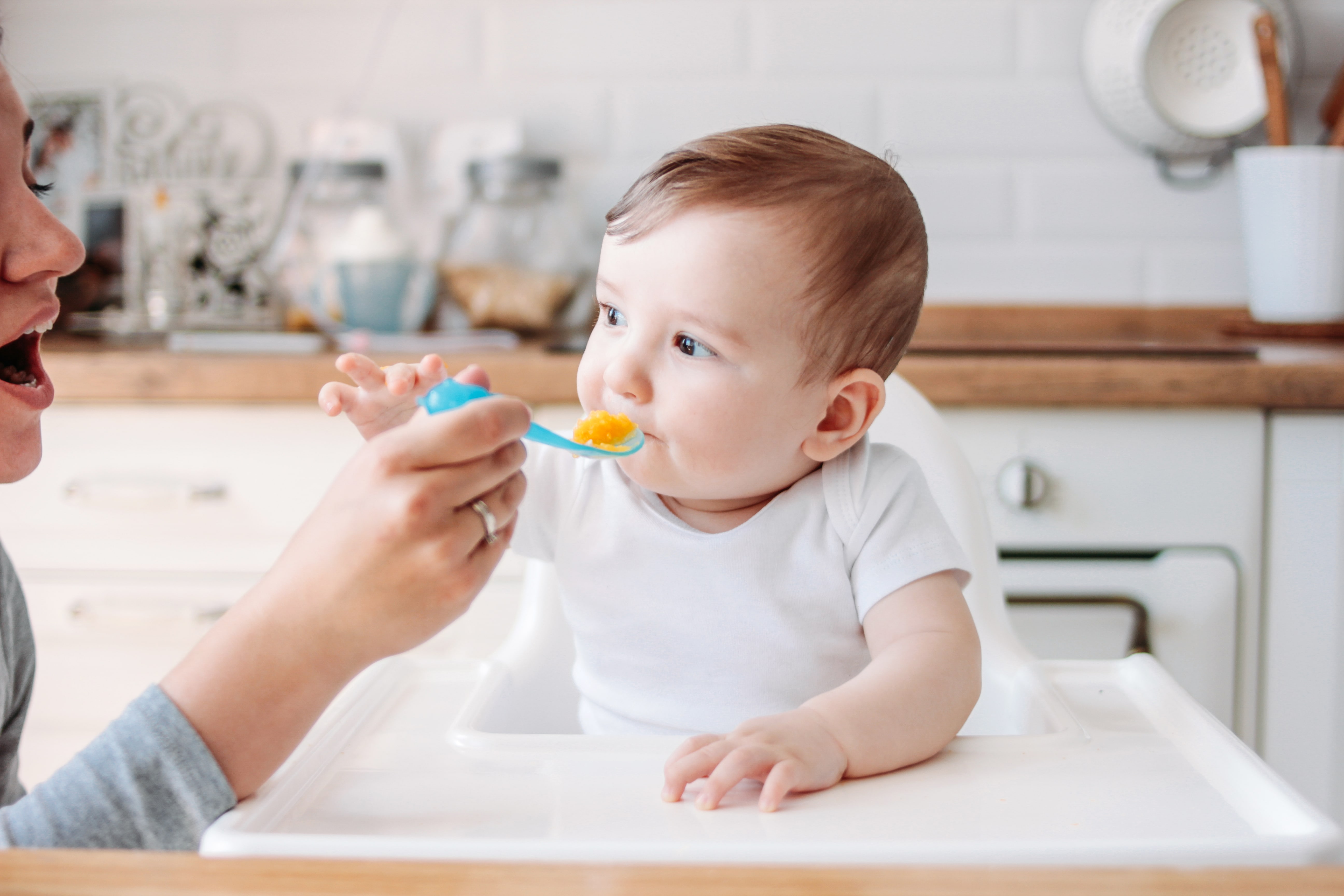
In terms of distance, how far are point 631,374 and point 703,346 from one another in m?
0.05

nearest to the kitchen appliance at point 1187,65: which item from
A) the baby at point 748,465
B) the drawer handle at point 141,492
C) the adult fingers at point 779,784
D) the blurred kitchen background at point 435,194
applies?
the blurred kitchen background at point 435,194

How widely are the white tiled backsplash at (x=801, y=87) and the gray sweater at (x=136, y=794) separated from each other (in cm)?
148

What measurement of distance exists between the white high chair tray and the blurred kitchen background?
804 mm

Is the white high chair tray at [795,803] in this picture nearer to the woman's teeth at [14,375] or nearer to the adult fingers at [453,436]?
the adult fingers at [453,436]

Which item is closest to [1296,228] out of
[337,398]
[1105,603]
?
[1105,603]

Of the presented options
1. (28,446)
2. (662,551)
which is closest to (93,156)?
(28,446)

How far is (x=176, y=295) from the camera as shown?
71.7 inches

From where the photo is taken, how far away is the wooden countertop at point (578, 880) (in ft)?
1.09

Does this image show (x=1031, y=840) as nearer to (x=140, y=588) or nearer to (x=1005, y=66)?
(x=140, y=588)

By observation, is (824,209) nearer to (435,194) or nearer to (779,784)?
(779,784)

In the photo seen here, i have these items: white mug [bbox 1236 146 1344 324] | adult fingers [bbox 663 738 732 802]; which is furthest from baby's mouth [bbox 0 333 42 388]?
white mug [bbox 1236 146 1344 324]

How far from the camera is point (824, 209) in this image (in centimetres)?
74

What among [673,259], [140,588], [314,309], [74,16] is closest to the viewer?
[673,259]

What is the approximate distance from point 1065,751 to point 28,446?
2.14 feet
